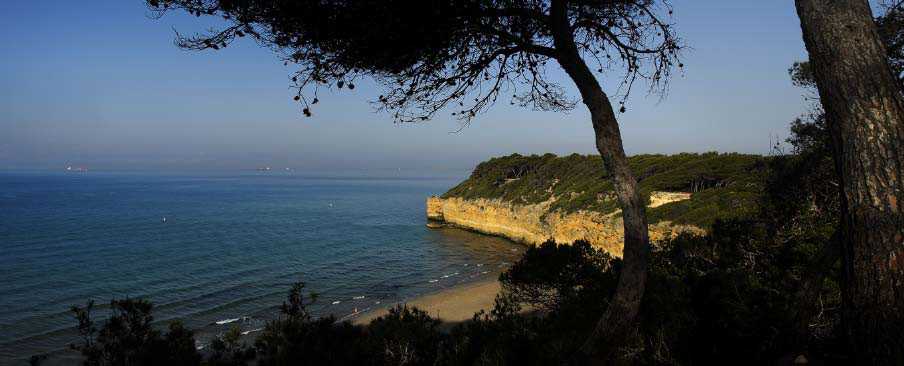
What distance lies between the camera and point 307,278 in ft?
96.3

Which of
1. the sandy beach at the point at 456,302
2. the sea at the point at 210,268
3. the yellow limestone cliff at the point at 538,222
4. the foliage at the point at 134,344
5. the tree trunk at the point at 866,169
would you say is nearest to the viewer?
the tree trunk at the point at 866,169

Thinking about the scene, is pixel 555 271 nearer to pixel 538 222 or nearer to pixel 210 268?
pixel 210 268

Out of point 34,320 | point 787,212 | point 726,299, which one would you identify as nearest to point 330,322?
point 726,299

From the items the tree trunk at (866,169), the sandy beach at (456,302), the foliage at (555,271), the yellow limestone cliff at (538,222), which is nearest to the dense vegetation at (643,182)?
the yellow limestone cliff at (538,222)

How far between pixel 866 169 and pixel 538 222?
3887cm

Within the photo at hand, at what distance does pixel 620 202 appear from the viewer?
173 inches

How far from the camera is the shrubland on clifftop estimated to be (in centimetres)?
2609

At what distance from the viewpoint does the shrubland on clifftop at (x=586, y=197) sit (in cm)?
2609

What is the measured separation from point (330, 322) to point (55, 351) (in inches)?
570

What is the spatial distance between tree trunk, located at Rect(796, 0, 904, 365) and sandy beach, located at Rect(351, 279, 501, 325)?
18.5 m

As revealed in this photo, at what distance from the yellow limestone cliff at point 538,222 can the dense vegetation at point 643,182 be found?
2.65ft

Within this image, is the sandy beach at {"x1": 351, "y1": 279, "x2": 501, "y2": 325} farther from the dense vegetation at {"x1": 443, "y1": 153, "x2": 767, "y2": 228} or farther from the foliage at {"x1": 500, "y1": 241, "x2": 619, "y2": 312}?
the foliage at {"x1": 500, "y1": 241, "x2": 619, "y2": 312}

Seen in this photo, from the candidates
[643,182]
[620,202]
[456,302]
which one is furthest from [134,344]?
[643,182]

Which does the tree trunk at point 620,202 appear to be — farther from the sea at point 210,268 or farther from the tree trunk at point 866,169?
the sea at point 210,268
